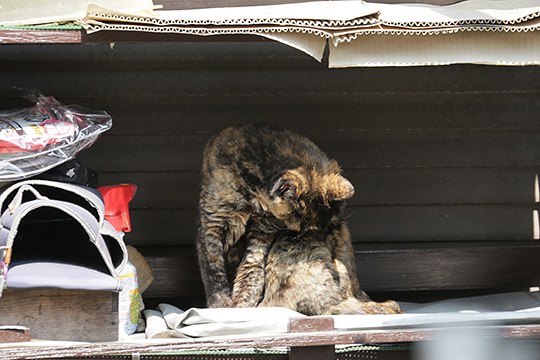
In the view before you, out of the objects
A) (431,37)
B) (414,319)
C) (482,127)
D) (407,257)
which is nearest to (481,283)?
(407,257)

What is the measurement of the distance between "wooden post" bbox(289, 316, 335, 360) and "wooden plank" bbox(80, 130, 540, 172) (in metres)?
1.67

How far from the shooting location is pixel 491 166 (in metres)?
5.34

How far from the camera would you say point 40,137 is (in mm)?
3723

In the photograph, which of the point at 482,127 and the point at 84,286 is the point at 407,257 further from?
the point at 84,286

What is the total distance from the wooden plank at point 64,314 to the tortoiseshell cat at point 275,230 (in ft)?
2.44

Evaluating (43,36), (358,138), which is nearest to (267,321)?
(43,36)

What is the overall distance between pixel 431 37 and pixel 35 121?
69.4 inches

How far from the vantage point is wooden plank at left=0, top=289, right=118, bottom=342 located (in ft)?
12.1

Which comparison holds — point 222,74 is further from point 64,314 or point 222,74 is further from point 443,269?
point 64,314

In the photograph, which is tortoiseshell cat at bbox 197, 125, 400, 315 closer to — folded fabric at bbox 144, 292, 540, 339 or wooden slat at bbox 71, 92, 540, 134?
folded fabric at bbox 144, 292, 540, 339

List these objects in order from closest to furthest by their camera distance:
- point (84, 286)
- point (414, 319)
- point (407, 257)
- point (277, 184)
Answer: point (84, 286) < point (414, 319) < point (277, 184) < point (407, 257)

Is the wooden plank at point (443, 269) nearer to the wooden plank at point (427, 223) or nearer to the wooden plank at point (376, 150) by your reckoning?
the wooden plank at point (427, 223)

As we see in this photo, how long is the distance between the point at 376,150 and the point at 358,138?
134 mm

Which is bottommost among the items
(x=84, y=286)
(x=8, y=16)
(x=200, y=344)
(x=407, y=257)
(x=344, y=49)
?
(x=200, y=344)
